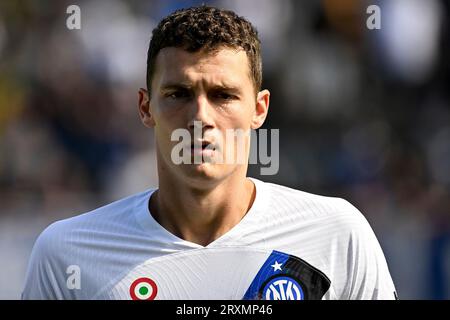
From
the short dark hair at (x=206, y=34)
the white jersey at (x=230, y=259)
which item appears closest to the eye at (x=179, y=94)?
the short dark hair at (x=206, y=34)

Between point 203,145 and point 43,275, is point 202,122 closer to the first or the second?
point 203,145

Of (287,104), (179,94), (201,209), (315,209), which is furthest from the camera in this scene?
(287,104)

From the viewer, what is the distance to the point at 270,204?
406 centimetres

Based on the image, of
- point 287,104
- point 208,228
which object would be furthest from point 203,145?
point 287,104

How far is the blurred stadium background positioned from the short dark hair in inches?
193

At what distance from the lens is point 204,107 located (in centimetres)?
370

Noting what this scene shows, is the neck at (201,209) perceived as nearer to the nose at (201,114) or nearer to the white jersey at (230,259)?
the white jersey at (230,259)

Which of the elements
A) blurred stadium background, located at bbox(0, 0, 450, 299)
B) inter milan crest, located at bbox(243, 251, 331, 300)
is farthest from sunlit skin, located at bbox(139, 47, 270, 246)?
blurred stadium background, located at bbox(0, 0, 450, 299)

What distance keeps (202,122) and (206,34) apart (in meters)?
0.45

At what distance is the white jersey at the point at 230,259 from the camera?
12.4 feet

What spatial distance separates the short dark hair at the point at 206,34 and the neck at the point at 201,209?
0.52 m

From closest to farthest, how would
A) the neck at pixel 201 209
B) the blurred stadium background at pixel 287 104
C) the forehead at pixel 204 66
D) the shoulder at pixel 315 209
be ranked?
the forehead at pixel 204 66, the neck at pixel 201 209, the shoulder at pixel 315 209, the blurred stadium background at pixel 287 104

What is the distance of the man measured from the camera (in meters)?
3.75
